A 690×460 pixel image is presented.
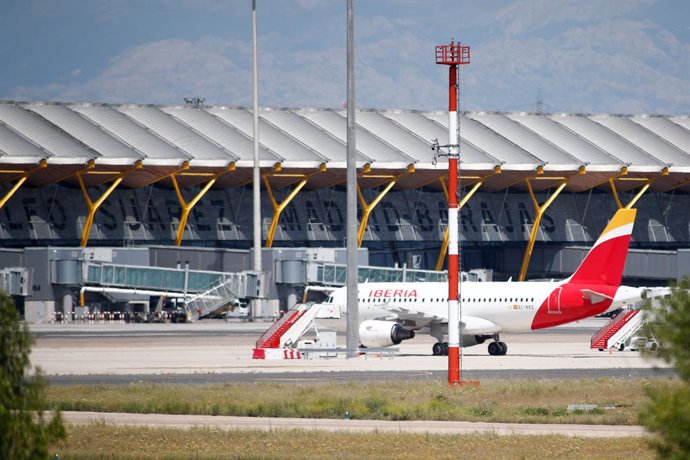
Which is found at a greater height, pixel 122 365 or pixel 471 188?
pixel 471 188

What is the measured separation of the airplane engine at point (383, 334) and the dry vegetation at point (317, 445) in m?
32.2

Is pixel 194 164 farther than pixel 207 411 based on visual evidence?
Yes

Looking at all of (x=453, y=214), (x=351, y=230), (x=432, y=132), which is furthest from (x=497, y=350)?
(x=432, y=132)

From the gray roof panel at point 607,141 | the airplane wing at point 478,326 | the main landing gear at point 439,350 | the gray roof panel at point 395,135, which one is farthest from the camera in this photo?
the gray roof panel at point 607,141

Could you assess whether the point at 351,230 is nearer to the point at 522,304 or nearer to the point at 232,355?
the point at 232,355

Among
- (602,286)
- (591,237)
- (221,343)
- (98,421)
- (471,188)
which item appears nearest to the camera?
(98,421)

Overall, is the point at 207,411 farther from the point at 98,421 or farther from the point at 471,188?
the point at 471,188

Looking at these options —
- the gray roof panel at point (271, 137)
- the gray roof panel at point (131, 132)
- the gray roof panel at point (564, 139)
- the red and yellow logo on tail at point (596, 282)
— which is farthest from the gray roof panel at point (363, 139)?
the red and yellow logo on tail at point (596, 282)

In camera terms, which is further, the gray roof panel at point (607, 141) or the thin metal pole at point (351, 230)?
the gray roof panel at point (607, 141)

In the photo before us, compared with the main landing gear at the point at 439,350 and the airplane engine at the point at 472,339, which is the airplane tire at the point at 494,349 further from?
the main landing gear at the point at 439,350

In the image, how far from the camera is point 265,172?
355 feet

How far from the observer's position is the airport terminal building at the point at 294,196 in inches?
4003

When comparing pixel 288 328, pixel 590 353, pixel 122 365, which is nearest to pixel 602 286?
pixel 590 353

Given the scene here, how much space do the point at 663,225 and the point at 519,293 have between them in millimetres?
78379
